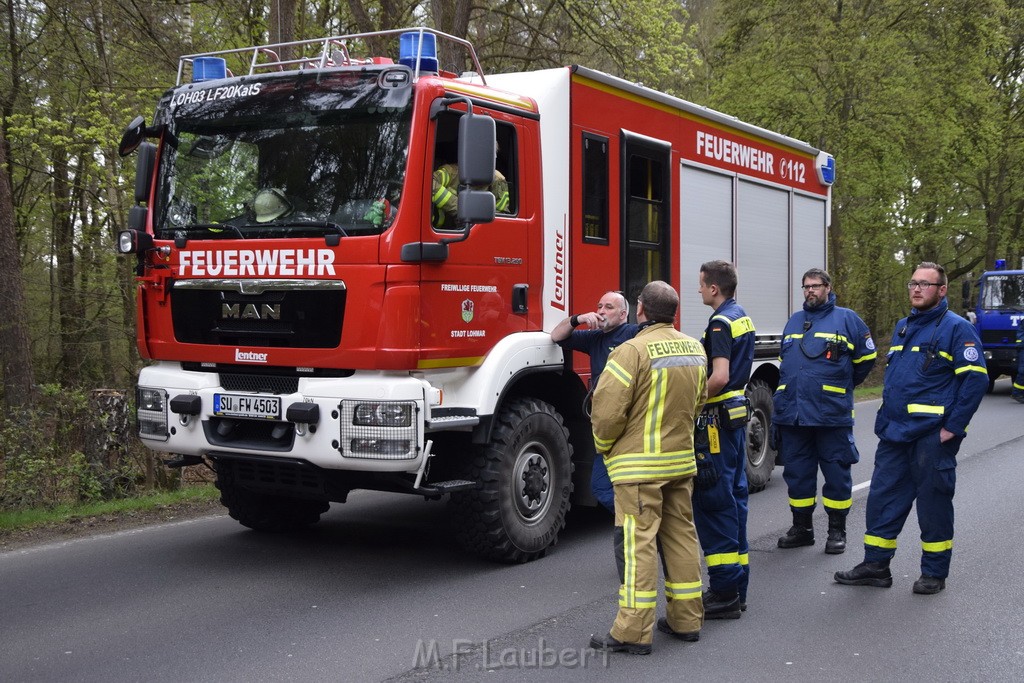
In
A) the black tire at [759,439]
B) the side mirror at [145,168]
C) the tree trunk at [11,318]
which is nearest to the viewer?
the side mirror at [145,168]

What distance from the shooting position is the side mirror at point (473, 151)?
5.50 m

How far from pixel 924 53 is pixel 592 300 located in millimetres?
19394

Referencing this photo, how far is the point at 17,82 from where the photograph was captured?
14211 millimetres

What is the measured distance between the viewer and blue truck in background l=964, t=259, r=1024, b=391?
64.6 ft

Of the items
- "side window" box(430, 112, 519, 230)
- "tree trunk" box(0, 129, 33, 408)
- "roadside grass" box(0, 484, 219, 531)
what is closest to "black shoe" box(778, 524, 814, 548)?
"side window" box(430, 112, 519, 230)

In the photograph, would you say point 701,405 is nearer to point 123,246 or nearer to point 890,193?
point 123,246

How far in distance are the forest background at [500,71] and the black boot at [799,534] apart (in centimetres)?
516

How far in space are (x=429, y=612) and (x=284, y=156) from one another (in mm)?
2684

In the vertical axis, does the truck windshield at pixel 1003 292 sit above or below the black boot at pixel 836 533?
above

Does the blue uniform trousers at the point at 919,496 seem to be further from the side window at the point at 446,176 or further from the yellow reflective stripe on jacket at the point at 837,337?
the side window at the point at 446,176

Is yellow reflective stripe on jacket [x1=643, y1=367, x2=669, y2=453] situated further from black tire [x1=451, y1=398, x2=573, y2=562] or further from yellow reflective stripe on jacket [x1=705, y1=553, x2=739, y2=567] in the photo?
black tire [x1=451, y1=398, x2=573, y2=562]

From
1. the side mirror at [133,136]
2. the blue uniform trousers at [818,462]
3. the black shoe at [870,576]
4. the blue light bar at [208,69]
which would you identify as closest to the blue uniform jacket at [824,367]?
the blue uniform trousers at [818,462]

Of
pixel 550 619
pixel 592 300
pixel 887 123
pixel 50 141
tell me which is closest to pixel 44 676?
pixel 550 619

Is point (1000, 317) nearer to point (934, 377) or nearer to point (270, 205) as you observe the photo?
point (934, 377)
